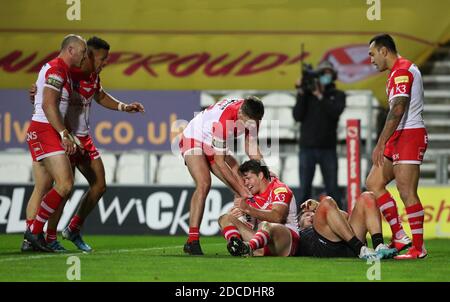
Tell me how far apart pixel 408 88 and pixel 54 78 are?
3.39m

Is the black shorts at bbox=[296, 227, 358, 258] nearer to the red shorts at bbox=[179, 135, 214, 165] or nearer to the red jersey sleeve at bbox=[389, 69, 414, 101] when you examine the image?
the red shorts at bbox=[179, 135, 214, 165]

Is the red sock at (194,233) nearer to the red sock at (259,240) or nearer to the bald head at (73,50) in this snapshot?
the red sock at (259,240)

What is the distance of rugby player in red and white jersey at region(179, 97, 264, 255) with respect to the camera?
1089 cm

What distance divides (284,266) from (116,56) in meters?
10.9

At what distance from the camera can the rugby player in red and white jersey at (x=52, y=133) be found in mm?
10906

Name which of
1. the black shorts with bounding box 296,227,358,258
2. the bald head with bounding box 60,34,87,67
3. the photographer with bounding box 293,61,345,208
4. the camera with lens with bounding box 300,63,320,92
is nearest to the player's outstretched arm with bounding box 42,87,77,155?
the bald head with bounding box 60,34,87,67

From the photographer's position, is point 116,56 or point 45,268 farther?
point 116,56

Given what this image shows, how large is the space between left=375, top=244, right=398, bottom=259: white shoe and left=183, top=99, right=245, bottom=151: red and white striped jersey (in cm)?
196

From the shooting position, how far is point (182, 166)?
18.0 m

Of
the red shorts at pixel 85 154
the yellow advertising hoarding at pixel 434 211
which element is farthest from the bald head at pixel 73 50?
the yellow advertising hoarding at pixel 434 211

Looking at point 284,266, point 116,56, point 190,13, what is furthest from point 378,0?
point 284,266

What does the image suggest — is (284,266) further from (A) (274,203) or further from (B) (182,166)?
(B) (182,166)

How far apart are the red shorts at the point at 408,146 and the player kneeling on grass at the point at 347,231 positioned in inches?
21.7

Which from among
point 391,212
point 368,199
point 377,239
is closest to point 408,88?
point 368,199
